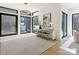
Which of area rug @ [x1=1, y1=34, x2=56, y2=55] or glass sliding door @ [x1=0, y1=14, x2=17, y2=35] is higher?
glass sliding door @ [x1=0, y1=14, x2=17, y2=35]

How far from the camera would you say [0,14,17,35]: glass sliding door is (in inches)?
84.6

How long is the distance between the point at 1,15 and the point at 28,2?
0.67 m

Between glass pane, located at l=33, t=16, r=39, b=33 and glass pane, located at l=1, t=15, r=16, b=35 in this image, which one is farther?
glass pane, located at l=33, t=16, r=39, b=33

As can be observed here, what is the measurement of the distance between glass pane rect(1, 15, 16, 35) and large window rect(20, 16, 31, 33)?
0.56 feet

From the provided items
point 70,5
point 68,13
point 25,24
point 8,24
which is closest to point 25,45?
point 25,24

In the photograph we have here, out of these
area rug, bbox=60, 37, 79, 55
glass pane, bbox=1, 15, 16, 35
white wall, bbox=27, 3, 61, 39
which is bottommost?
area rug, bbox=60, 37, 79, 55

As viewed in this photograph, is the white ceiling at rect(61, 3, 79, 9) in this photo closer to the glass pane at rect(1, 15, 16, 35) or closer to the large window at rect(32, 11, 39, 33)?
the large window at rect(32, 11, 39, 33)

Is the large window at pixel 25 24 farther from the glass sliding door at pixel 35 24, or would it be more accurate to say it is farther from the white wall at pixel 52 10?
the white wall at pixel 52 10

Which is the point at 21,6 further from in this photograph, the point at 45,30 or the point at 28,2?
the point at 45,30

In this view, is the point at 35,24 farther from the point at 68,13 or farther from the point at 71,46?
the point at 71,46

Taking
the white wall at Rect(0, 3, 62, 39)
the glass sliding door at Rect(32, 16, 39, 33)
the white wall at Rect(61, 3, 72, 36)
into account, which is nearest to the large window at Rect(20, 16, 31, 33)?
the glass sliding door at Rect(32, 16, 39, 33)

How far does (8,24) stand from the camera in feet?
7.23

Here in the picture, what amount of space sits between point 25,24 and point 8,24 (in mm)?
400

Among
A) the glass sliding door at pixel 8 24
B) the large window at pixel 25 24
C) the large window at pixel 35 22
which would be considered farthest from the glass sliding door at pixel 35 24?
the glass sliding door at pixel 8 24
